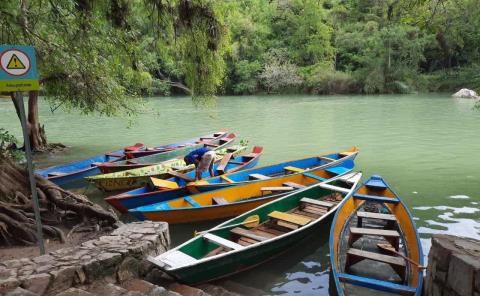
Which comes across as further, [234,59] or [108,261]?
[234,59]

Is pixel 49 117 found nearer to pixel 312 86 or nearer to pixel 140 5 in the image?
pixel 140 5

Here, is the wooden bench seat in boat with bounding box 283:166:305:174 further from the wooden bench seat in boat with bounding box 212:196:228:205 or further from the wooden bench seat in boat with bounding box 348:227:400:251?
the wooden bench seat in boat with bounding box 348:227:400:251

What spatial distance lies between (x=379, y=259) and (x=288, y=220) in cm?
174

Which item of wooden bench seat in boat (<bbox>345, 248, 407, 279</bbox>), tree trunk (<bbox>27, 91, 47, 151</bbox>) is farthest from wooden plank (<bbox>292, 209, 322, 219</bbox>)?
tree trunk (<bbox>27, 91, 47, 151</bbox>)

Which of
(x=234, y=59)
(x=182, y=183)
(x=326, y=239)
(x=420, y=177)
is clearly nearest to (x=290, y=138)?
(x=420, y=177)

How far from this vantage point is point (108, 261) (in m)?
4.28

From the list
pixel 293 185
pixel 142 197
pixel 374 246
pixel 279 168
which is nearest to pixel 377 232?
pixel 374 246

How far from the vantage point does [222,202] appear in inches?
293

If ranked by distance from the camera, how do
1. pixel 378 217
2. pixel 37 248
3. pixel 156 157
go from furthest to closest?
1. pixel 156 157
2. pixel 378 217
3. pixel 37 248

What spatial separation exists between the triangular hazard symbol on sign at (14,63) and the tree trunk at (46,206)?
8.31 ft

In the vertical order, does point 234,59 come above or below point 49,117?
above

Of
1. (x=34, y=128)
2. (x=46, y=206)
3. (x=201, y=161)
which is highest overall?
(x=34, y=128)

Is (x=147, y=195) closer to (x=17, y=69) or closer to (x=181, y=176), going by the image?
(x=181, y=176)

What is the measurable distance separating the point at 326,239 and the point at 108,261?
12.9 feet
